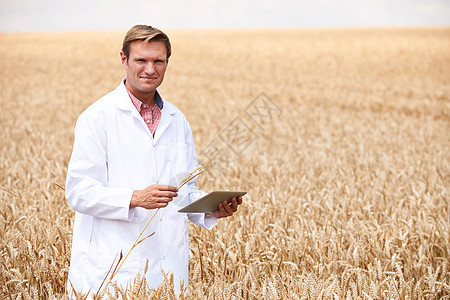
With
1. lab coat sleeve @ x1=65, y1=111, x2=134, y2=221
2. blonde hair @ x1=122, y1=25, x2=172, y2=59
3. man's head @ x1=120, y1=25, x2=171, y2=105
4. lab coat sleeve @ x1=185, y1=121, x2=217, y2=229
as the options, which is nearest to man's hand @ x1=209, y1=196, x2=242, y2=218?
lab coat sleeve @ x1=185, y1=121, x2=217, y2=229

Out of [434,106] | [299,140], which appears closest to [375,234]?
[299,140]

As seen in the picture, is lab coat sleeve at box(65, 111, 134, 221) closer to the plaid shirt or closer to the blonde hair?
the plaid shirt

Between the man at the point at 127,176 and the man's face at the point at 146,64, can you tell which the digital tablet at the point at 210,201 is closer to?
the man at the point at 127,176

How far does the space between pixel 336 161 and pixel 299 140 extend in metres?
1.74

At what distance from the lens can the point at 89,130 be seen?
2.33 m

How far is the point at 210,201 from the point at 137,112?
22.5 inches

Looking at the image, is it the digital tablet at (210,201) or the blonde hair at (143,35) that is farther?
the blonde hair at (143,35)

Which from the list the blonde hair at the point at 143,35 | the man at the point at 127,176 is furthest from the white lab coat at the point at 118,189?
the blonde hair at the point at 143,35

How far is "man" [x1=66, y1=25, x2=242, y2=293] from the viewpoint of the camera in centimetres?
228

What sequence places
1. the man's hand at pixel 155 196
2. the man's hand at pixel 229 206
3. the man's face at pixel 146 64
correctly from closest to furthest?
the man's hand at pixel 155 196
the man's face at pixel 146 64
the man's hand at pixel 229 206

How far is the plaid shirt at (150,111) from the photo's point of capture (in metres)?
2.45

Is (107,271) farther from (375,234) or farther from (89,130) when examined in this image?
(375,234)

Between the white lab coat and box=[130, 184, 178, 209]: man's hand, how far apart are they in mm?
92

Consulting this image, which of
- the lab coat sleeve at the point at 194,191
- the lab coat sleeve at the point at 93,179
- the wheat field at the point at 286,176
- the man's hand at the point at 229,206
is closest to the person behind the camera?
the lab coat sleeve at the point at 93,179
